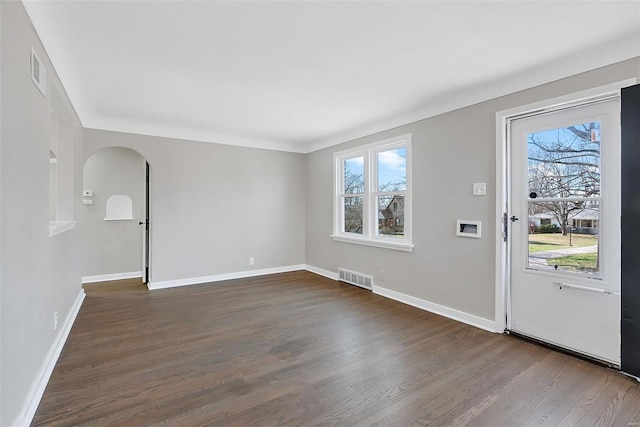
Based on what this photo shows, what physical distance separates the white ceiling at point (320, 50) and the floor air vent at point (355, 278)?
246 cm

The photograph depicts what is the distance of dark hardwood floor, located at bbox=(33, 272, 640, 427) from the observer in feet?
6.13

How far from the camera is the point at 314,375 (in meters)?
2.31

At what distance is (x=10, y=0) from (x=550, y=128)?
3.97m

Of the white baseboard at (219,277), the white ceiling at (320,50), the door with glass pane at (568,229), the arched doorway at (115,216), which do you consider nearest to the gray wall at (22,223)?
the white ceiling at (320,50)

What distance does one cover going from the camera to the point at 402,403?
1.98m

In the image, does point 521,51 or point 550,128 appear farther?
point 550,128

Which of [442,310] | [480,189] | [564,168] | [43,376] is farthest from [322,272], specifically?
[43,376]

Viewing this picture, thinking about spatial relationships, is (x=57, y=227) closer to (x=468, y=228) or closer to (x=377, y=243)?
(x=377, y=243)

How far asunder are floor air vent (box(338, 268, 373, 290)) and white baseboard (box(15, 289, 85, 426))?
11.8ft

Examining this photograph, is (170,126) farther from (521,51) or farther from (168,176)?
(521,51)

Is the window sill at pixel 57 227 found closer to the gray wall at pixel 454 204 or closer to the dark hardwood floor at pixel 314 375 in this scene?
the dark hardwood floor at pixel 314 375

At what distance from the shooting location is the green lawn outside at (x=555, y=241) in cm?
259

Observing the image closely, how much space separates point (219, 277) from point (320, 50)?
13.6ft

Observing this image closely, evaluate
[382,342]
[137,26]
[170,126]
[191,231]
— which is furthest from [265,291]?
[137,26]
